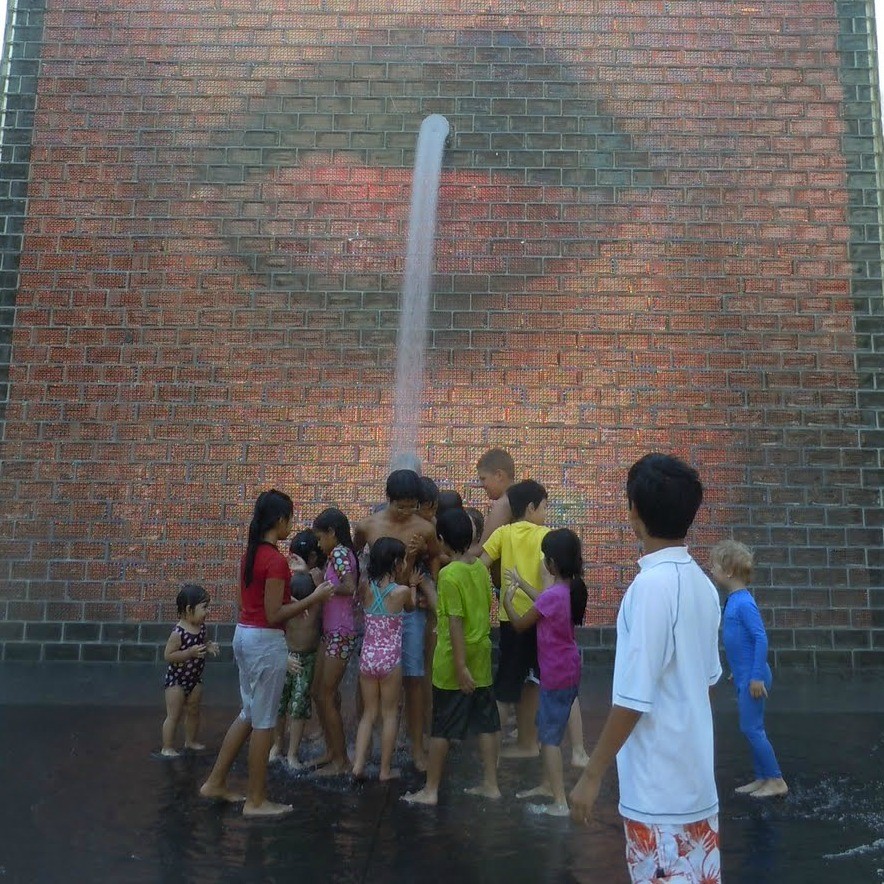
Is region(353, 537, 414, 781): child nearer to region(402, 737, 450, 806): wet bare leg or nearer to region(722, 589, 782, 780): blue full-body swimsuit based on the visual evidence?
region(402, 737, 450, 806): wet bare leg

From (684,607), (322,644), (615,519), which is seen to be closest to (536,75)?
(615,519)

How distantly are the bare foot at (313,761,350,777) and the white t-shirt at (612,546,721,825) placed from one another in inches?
112

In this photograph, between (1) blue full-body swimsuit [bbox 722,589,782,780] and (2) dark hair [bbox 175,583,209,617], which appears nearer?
(1) blue full-body swimsuit [bbox 722,589,782,780]

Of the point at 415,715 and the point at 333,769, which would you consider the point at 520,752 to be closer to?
the point at 415,715

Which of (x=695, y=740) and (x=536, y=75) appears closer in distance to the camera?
(x=695, y=740)

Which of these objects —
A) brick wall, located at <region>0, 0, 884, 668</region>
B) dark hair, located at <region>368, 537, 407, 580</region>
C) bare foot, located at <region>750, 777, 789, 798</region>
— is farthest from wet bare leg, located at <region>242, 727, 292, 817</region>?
brick wall, located at <region>0, 0, 884, 668</region>

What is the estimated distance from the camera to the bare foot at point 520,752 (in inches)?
199

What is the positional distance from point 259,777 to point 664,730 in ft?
8.16

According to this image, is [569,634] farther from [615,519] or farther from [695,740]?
[615,519]

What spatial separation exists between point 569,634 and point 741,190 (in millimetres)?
5492

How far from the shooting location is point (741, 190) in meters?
7.89

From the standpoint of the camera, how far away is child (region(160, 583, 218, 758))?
4992 mm

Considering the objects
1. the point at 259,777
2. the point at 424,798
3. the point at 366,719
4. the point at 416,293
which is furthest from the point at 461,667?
the point at 416,293

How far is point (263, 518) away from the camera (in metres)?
3.98
